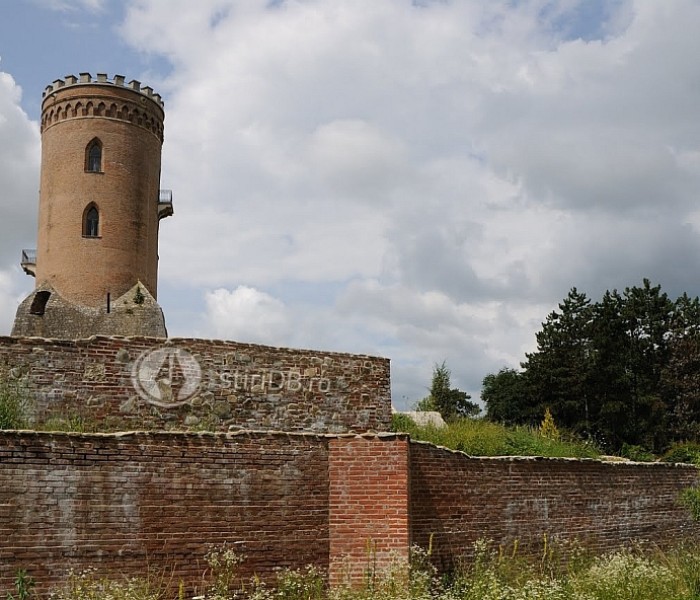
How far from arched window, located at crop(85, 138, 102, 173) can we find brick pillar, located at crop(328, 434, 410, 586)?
21.0 meters

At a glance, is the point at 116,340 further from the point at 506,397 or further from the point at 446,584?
the point at 506,397

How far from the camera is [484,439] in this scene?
49.3 ft

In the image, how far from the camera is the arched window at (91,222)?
2811 centimetres

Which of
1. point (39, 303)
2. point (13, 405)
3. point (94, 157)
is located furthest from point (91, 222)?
point (13, 405)

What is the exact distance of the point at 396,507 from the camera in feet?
33.2

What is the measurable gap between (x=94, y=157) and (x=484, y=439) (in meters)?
19.4

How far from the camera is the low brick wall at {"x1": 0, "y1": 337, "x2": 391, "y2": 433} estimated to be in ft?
37.2

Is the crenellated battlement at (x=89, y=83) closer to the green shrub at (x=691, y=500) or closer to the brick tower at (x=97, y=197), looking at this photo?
the brick tower at (x=97, y=197)

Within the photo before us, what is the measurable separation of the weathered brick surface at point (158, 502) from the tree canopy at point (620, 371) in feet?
101

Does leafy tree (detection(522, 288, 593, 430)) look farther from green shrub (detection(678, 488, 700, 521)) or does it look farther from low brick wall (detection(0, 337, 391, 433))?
low brick wall (detection(0, 337, 391, 433))

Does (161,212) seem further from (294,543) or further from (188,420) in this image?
(294,543)

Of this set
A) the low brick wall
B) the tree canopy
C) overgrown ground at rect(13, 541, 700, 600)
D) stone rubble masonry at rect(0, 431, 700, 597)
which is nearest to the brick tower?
the low brick wall

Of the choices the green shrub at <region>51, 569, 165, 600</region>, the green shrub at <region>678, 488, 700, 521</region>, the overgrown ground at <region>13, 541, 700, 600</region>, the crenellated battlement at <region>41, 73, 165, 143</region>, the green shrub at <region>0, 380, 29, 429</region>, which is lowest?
the overgrown ground at <region>13, 541, 700, 600</region>

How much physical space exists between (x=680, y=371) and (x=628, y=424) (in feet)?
13.0
